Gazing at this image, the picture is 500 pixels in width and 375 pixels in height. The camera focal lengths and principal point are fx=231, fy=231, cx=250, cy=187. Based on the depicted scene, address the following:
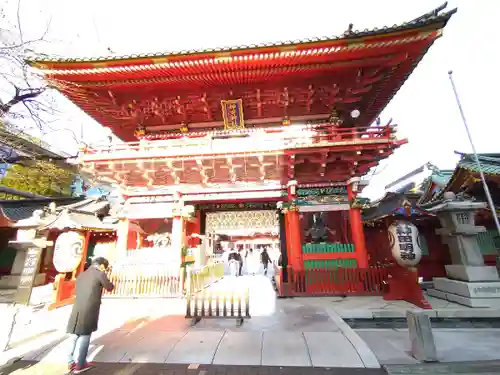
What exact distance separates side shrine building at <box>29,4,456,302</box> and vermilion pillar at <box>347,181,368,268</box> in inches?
1.7

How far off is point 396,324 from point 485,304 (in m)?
3.17

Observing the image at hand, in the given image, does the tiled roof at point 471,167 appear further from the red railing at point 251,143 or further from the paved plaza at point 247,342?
the paved plaza at point 247,342

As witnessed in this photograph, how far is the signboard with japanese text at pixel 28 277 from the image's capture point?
18.6ft

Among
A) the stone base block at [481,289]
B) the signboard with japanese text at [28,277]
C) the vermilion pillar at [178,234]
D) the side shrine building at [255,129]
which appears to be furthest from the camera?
the vermilion pillar at [178,234]

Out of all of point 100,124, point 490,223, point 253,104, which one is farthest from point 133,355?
point 490,223

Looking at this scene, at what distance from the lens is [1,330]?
554 cm

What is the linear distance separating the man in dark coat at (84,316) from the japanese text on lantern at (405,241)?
843 cm

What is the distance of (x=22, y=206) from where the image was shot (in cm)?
1538

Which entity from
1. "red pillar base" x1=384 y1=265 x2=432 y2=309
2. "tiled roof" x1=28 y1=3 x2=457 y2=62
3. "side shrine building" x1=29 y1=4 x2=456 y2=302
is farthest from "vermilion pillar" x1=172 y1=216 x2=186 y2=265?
"red pillar base" x1=384 y1=265 x2=432 y2=309

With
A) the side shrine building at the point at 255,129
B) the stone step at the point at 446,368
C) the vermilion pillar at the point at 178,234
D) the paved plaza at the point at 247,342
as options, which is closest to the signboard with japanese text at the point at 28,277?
the paved plaza at the point at 247,342

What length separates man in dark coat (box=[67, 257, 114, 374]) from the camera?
3797 millimetres

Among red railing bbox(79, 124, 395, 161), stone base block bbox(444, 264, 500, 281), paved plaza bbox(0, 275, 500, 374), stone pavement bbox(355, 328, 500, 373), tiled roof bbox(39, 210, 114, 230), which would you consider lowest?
stone pavement bbox(355, 328, 500, 373)

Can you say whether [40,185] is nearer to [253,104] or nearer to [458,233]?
[253,104]

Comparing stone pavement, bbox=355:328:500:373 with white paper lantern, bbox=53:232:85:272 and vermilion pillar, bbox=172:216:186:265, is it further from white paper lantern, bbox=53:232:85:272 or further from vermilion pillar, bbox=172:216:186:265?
white paper lantern, bbox=53:232:85:272
